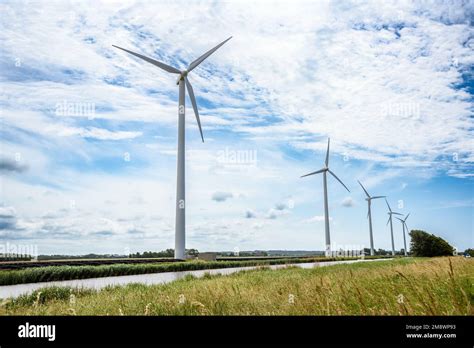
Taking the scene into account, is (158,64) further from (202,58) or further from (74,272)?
(74,272)

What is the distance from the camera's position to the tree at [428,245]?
6550cm

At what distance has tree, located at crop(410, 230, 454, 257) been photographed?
215 ft

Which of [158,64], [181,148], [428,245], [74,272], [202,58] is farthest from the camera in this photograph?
[428,245]

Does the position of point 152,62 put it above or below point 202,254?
above

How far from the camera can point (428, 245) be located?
6669 cm

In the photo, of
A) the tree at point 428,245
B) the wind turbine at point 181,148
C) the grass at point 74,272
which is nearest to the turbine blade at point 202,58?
the wind turbine at point 181,148

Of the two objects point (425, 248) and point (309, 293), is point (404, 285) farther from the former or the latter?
point (425, 248)

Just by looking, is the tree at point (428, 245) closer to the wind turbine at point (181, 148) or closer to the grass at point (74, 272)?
the wind turbine at point (181, 148)
